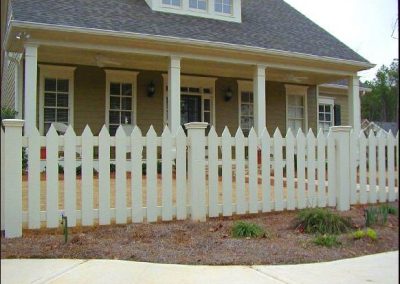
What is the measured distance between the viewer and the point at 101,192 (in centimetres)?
537

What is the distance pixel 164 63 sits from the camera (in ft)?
45.9

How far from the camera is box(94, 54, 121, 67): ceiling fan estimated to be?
12.4 metres

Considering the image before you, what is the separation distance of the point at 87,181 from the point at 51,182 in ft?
1.33

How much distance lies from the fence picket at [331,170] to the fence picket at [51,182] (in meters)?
4.00

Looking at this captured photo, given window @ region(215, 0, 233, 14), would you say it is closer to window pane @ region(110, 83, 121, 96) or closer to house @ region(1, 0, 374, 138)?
house @ region(1, 0, 374, 138)

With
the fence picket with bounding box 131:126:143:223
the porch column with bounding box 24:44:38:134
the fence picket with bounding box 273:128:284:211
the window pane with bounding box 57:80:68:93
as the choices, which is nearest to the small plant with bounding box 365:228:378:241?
the fence picket with bounding box 273:128:284:211

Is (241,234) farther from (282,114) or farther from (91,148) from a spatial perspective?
(282,114)

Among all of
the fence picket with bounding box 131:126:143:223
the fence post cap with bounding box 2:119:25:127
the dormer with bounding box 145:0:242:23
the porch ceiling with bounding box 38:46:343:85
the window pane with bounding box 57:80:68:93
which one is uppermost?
the dormer with bounding box 145:0:242:23

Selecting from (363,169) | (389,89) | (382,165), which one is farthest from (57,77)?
(389,89)

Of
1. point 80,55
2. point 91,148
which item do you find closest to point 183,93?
point 80,55

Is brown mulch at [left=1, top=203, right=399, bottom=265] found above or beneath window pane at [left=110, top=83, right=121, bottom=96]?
beneath

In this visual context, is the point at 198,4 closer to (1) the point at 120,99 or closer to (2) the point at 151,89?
(2) the point at 151,89

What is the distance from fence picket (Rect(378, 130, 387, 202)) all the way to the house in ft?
20.3

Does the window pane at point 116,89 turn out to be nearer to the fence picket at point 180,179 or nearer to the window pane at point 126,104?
the window pane at point 126,104
